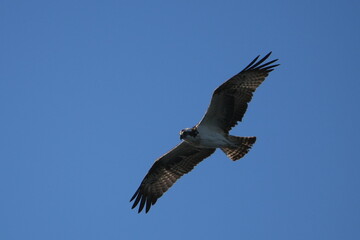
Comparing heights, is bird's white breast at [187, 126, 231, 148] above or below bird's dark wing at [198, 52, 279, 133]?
below

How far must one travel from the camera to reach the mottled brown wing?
43.7 ft

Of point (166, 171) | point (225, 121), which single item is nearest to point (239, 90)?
point (225, 121)

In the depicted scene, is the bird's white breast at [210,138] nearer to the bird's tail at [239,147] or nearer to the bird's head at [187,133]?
the bird's head at [187,133]

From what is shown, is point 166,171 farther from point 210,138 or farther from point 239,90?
point 239,90

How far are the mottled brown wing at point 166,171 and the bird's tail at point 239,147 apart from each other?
0.52m

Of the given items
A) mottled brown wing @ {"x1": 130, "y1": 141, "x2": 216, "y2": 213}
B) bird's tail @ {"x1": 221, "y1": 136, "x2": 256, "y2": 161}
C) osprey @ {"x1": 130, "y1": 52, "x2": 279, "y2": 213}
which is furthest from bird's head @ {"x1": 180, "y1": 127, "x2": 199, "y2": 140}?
mottled brown wing @ {"x1": 130, "y1": 141, "x2": 216, "y2": 213}

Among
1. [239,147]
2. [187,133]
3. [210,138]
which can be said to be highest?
[187,133]

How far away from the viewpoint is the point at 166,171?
44.7 ft

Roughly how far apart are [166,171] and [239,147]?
78.1 inches

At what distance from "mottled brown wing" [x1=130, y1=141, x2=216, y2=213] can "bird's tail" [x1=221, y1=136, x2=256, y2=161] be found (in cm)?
52

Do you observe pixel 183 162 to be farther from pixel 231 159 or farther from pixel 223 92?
pixel 223 92

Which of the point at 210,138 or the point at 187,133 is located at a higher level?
the point at 187,133

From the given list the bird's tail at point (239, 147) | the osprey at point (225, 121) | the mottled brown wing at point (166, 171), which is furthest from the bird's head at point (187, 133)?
the mottled brown wing at point (166, 171)

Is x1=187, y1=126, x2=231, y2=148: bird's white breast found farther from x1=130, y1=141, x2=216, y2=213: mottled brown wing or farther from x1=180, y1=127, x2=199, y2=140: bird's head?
x1=130, y1=141, x2=216, y2=213: mottled brown wing
